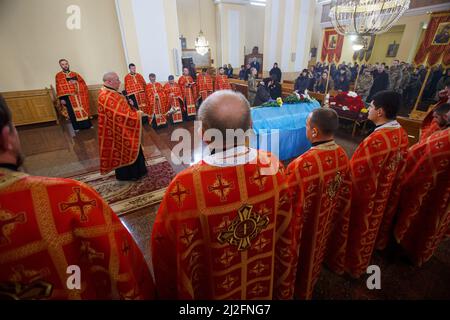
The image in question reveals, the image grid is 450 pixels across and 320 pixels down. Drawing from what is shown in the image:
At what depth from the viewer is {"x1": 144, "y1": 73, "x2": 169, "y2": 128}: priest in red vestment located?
712 centimetres

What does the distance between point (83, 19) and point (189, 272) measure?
9.69m

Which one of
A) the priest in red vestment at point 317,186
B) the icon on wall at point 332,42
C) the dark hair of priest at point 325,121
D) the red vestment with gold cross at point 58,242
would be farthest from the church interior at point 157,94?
the icon on wall at point 332,42

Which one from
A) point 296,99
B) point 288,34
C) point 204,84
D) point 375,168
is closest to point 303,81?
point 288,34

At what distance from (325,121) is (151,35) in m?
7.61

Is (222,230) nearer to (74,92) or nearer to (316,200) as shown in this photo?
(316,200)

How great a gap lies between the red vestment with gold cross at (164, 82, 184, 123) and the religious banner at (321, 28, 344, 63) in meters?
13.6

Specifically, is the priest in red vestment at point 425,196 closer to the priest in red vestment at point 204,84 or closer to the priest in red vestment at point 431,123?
the priest in red vestment at point 431,123

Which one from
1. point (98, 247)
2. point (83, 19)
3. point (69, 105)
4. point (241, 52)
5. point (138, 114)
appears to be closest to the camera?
point (98, 247)

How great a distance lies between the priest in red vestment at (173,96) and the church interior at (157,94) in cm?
5

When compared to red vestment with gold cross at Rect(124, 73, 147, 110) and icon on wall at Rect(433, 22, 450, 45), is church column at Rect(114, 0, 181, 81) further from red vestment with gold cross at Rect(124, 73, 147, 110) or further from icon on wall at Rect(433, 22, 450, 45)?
icon on wall at Rect(433, 22, 450, 45)

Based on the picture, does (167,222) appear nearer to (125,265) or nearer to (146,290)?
(125,265)
